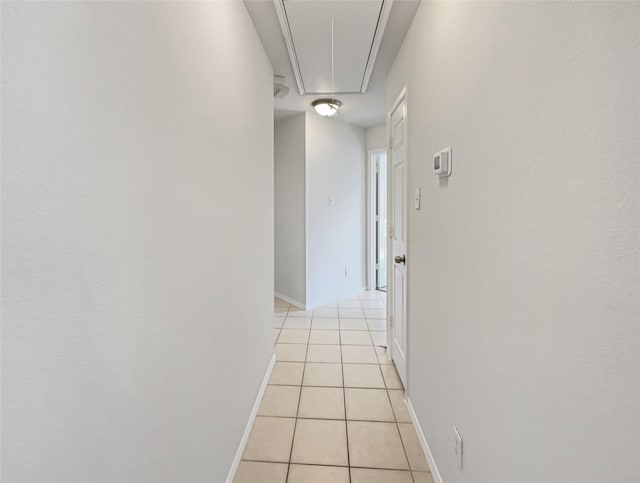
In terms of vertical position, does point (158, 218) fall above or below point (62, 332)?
above

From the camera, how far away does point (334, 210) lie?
15.1 feet

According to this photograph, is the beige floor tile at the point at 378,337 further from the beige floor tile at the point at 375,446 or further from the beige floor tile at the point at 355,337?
the beige floor tile at the point at 375,446

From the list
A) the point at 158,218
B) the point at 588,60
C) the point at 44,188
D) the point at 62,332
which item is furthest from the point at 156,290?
the point at 588,60

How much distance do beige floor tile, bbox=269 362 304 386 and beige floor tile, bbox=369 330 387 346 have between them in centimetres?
84

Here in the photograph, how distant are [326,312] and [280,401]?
1.98m

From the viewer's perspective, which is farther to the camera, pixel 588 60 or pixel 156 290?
pixel 156 290

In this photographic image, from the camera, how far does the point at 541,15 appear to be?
743 millimetres

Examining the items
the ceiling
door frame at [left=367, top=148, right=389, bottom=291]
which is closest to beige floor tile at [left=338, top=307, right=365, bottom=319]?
door frame at [left=367, top=148, right=389, bottom=291]

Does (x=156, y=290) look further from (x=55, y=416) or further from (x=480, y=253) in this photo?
(x=480, y=253)

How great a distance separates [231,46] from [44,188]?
134cm

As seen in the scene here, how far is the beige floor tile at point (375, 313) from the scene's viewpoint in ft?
12.8

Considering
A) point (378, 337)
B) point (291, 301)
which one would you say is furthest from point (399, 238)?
Result: point (291, 301)

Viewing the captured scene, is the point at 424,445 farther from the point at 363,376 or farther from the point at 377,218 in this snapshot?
the point at 377,218

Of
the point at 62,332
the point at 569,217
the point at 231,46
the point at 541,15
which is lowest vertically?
the point at 62,332
